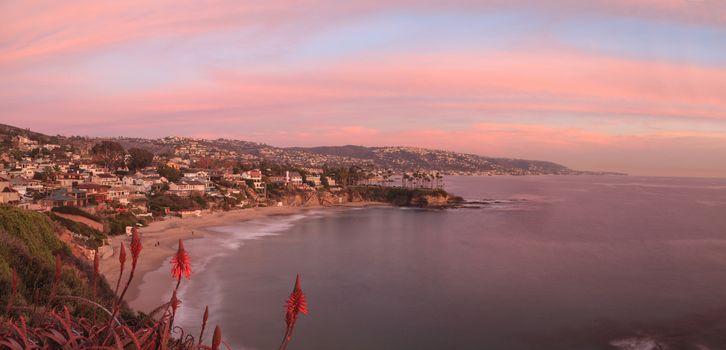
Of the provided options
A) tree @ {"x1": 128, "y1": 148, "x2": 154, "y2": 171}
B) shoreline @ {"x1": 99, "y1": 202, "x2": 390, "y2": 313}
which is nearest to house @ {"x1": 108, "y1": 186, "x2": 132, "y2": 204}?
shoreline @ {"x1": 99, "y1": 202, "x2": 390, "y2": 313}

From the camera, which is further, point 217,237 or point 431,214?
point 431,214

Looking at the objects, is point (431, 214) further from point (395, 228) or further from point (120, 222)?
point (120, 222)

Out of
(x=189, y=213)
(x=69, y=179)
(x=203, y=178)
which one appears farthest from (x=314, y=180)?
(x=69, y=179)

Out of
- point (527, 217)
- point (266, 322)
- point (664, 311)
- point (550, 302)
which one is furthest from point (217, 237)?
point (527, 217)

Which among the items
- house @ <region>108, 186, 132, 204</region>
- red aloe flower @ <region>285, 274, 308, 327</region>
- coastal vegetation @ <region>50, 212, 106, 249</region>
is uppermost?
red aloe flower @ <region>285, 274, 308, 327</region>

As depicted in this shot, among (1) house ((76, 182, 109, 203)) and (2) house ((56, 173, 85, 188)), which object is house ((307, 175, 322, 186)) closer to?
(2) house ((56, 173, 85, 188))

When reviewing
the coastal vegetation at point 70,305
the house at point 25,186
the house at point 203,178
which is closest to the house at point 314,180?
the house at point 203,178
